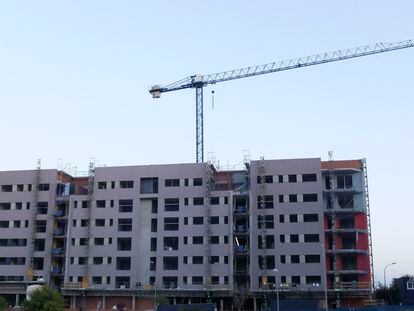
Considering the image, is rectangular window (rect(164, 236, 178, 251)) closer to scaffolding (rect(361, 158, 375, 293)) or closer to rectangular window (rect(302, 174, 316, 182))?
rectangular window (rect(302, 174, 316, 182))

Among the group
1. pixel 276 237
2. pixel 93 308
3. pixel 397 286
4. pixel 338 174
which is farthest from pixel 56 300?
pixel 397 286

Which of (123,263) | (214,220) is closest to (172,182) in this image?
(214,220)

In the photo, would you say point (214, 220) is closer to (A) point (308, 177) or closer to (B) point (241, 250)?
(B) point (241, 250)

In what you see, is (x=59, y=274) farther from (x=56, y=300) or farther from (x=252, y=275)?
(x=252, y=275)

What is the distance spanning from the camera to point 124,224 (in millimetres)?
111812

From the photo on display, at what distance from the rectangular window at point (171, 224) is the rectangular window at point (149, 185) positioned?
21.9ft

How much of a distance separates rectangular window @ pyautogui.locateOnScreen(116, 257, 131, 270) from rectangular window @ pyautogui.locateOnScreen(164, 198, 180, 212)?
1195 centimetres

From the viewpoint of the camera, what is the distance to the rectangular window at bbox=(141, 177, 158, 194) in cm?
11324

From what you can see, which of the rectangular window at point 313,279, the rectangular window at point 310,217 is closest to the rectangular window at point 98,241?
the rectangular window at point 310,217

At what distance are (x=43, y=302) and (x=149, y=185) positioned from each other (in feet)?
119

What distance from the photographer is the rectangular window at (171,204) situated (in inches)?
4355

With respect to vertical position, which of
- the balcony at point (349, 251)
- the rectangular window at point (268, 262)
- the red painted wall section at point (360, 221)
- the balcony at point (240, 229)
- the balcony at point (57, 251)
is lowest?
the rectangular window at point (268, 262)

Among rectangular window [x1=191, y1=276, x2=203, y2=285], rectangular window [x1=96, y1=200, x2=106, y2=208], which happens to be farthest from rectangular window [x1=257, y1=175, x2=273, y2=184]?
rectangular window [x1=96, y1=200, x2=106, y2=208]

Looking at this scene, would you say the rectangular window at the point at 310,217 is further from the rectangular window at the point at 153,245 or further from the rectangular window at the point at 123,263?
the rectangular window at the point at 123,263
